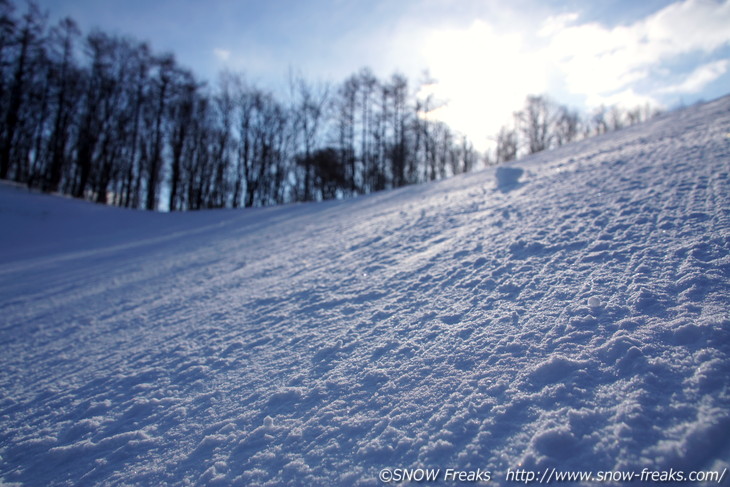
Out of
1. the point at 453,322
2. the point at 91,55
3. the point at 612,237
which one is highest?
the point at 91,55

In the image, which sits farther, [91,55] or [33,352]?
[91,55]

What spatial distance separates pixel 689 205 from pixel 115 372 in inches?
194

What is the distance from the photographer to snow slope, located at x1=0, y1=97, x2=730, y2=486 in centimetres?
140

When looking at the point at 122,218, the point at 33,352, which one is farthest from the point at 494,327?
the point at 122,218

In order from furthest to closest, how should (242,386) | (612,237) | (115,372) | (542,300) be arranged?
(612,237)
(115,372)
(542,300)
(242,386)

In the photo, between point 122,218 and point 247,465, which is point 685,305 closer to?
point 247,465

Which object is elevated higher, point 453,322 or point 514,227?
point 514,227

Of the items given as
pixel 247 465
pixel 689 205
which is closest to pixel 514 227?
pixel 689 205

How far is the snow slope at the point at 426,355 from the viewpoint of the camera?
4.58ft

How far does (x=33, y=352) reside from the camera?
3285 millimetres

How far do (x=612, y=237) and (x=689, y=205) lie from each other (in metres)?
0.86

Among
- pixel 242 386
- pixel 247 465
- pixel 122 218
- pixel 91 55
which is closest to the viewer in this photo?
pixel 247 465

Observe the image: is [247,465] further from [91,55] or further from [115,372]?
[91,55]

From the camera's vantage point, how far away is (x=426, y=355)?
203 centimetres
